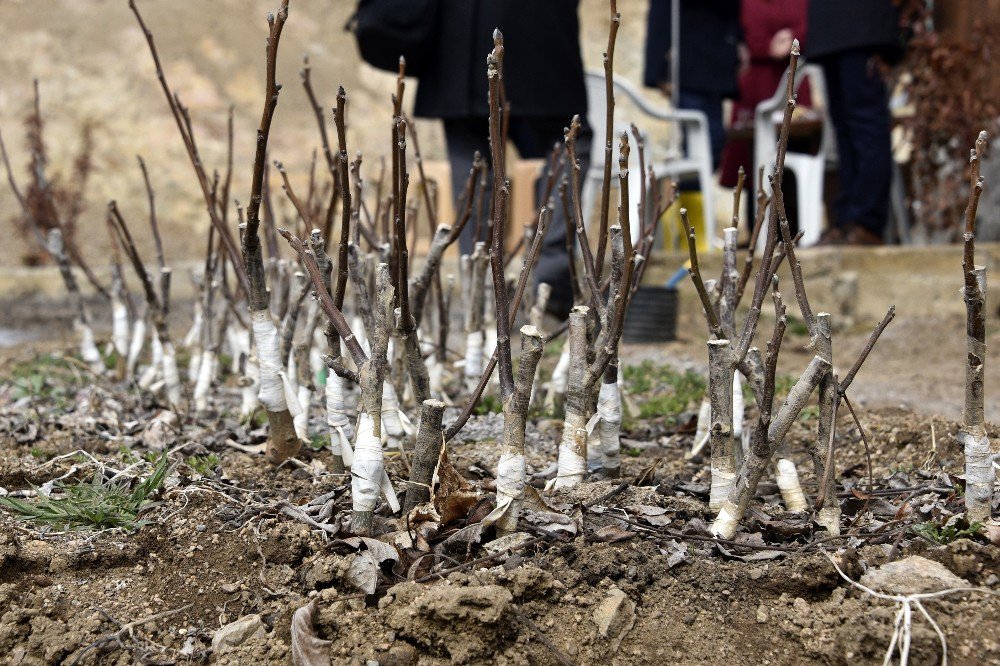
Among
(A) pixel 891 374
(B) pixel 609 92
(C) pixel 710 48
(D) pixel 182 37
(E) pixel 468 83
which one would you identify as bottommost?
(A) pixel 891 374

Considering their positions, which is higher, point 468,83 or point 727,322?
point 468,83

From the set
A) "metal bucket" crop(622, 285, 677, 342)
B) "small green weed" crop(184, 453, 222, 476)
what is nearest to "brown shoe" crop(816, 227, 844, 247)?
"metal bucket" crop(622, 285, 677, 342)

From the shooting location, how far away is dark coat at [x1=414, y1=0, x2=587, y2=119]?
3.95 m

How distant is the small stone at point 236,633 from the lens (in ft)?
4.62

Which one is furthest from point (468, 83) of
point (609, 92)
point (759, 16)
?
point (759, 16)

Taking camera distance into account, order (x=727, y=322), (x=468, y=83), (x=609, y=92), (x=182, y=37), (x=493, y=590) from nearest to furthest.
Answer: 1. (x=493, y=590)
2. (x=609, y=92)
3. (x=727, y=322)
4. (x=468, y=83)
5. (x=182, y=37)

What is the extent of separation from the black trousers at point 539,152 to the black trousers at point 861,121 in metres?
1.61

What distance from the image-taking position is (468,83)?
3.95 metres

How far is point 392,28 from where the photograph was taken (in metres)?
3.80

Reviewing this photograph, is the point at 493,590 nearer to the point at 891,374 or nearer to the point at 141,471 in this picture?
the point at 141,471

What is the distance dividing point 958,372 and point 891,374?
10.8 inches

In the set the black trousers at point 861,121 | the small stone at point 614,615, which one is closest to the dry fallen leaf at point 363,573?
the small stone at point 614,615

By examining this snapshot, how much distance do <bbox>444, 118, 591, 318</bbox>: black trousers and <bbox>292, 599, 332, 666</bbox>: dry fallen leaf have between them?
2.79 metres

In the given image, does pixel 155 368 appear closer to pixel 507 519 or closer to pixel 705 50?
pixel 507 519
